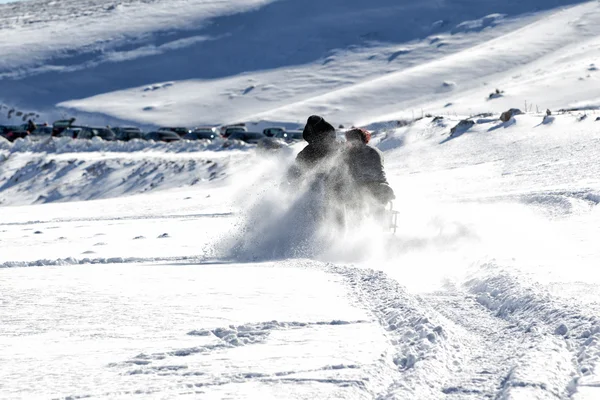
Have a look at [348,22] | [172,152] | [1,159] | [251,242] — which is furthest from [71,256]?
[348,22]

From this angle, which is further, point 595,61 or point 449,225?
point 595,61

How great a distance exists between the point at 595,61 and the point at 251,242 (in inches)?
2233

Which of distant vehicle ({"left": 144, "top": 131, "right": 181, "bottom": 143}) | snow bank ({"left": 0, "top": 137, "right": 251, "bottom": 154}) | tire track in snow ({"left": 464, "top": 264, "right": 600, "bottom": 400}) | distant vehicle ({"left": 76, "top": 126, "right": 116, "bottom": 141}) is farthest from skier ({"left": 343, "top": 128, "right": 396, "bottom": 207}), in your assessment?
distant vehicle ({"left": 76, "top": 126, "right": 116, "bottom": 141})

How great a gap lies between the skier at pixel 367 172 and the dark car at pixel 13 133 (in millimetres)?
45380

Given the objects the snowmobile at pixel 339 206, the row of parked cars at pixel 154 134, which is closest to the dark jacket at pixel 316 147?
the snowmobile at pixel 339 206

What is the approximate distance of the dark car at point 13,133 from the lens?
57375mm

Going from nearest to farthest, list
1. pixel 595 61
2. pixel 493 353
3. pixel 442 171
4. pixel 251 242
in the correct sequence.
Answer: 1. pixel 493 353
2. pixel 251 242
3. pixel 442 171
4. pixel 595 61

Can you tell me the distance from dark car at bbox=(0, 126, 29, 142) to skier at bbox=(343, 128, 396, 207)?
4538 centimetres

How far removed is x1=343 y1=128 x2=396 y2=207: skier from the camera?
1334 centimetres

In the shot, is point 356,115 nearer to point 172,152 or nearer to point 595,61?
point 595,61

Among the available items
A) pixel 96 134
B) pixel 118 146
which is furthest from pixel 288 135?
pixel 96 134

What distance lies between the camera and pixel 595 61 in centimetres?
6594

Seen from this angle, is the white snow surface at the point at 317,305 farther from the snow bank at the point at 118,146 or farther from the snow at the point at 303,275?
the snow bank at the point at 118,146

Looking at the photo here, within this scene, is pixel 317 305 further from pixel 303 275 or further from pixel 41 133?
pixel 41 133
